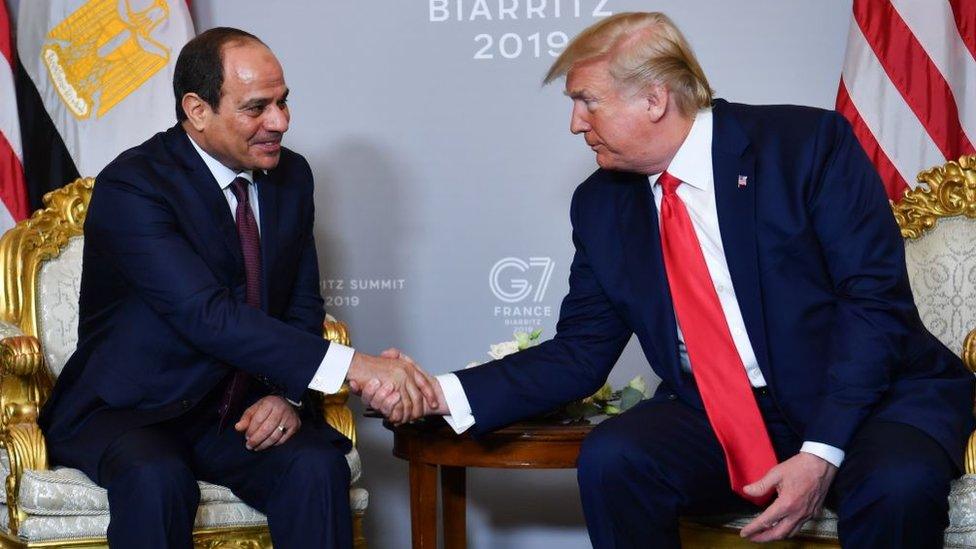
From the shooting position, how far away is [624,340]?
318 cm

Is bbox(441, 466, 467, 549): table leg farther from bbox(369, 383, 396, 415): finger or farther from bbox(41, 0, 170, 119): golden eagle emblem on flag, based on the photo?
bbox(41, 0, 170, 119): golden eagle emblem on flag

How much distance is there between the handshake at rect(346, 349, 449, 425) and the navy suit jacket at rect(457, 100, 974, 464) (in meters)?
0.09

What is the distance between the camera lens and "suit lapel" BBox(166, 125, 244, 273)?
312 centimetres

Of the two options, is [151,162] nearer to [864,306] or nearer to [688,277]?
[688,277]

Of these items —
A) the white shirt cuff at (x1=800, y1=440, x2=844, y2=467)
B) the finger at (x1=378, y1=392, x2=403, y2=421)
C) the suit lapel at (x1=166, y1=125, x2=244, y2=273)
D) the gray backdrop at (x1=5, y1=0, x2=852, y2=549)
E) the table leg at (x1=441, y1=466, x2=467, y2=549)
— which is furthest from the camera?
the gray backdrop at (x1=5, y1=0, x2=852, y2=549)

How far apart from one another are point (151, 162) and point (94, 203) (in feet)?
0.58

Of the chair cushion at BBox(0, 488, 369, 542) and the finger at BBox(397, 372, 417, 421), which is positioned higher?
the finger at BBox(397, 372, 417, 421)

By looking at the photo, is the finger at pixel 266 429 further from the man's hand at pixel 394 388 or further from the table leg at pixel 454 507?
the table leg at pixel 454 507

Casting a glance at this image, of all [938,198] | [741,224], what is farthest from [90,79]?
[938,198]

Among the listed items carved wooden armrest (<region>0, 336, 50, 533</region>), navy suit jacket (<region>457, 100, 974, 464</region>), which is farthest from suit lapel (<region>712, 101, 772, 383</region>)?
carved wooden armrest (<region>0, 336, 50, 533</region>)

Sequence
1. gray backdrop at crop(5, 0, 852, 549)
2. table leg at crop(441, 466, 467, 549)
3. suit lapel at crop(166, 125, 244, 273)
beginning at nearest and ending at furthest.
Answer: suit lapel at crop(166, 125, 244, 273), table leg at crop(441, 466, 467, 549), gray backdrop at crop(5, 0, 852, 549)

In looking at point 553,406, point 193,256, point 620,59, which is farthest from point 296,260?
point 620,59

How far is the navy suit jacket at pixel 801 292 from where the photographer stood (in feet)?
8.70

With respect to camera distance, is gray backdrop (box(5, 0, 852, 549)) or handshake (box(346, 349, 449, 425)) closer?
handshake (box(346, 349, 449, 425))
